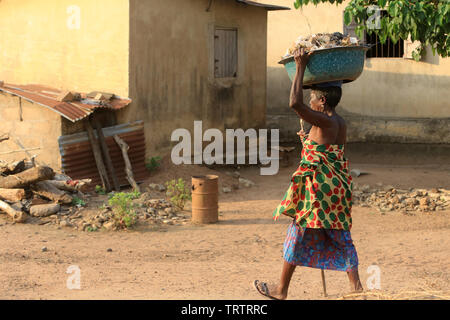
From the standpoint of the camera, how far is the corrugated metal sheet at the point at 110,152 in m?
8.82

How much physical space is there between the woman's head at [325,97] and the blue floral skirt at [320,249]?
2.83ft

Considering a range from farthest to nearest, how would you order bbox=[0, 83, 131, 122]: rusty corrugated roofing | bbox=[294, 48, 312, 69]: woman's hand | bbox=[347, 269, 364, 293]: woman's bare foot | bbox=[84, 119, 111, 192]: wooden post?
bbox=[84, 119, 111, 192]: wooden post → bbox=[0, 83, 131, 122]: rusty corrugated roofing → bbox=[347, 269, 364, 293]: woman's bare foot → bbox=[294, 48, 312, 69]: woman's hand

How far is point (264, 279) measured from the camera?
5.35 meters

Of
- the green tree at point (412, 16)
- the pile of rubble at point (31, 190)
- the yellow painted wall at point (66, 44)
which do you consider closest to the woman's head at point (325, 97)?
the green tree at point (412, 16)

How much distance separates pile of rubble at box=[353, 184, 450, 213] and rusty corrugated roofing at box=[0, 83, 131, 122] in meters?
3.82

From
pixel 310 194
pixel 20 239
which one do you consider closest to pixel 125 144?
pixel 20 239

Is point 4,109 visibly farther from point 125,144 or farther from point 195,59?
point 195,59

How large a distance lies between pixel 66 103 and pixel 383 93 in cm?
711

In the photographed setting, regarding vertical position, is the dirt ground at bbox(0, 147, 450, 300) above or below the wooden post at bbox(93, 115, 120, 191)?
below

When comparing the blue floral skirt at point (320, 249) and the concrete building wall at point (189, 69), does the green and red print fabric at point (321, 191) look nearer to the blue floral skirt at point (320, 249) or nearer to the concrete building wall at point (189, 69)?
the blue floral skirt at point (320, 249)

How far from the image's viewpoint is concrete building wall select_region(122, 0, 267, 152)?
9609mm

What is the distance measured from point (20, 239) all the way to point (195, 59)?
16.4ft

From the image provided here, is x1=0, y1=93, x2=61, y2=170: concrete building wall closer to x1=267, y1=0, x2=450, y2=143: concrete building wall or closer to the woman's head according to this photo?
the woman's head

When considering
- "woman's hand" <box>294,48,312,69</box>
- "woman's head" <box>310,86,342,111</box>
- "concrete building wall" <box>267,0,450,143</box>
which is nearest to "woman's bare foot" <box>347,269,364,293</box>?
"woman's head" <box>310,86,342,111</box>
